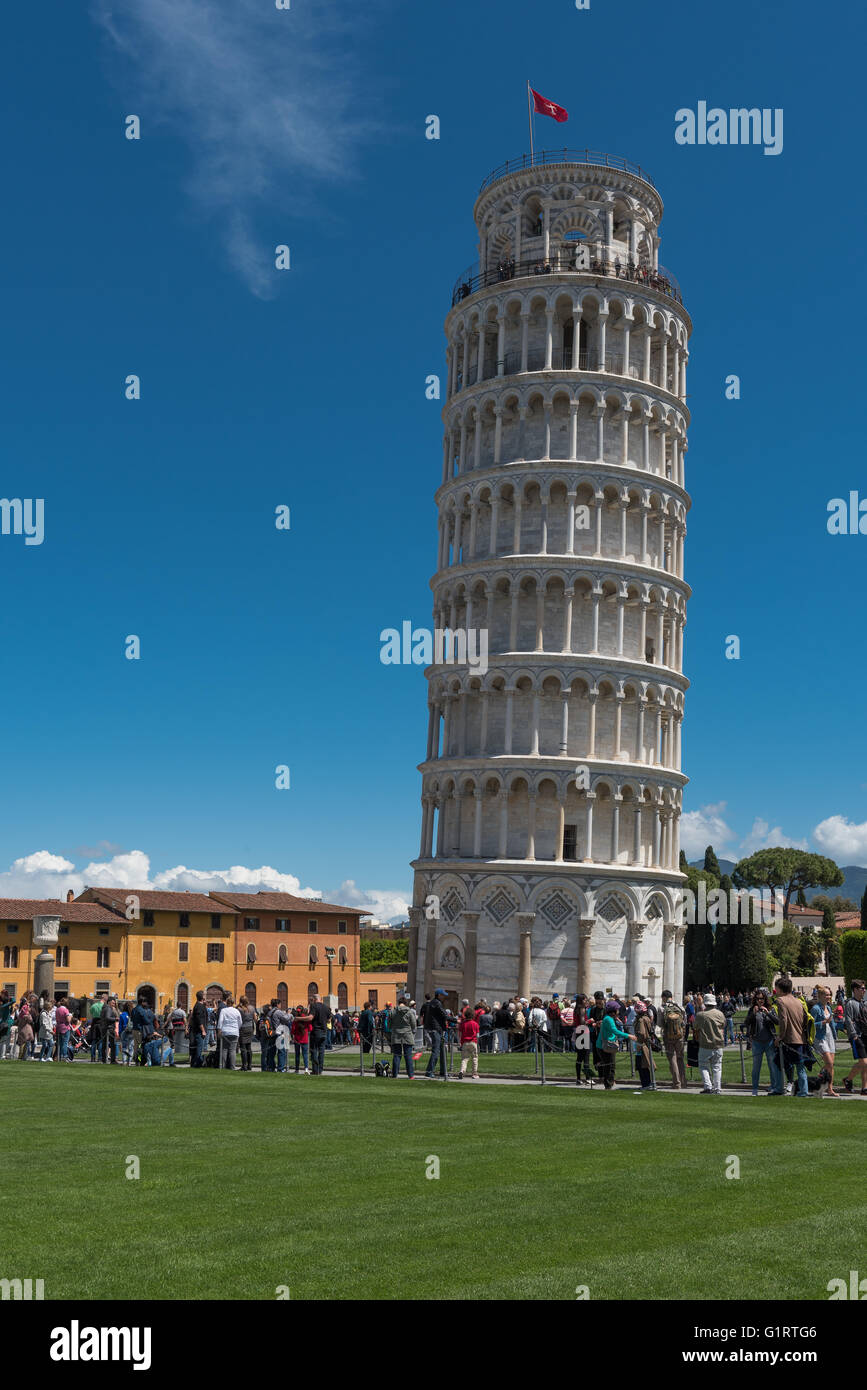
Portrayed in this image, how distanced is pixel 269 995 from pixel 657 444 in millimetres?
63949

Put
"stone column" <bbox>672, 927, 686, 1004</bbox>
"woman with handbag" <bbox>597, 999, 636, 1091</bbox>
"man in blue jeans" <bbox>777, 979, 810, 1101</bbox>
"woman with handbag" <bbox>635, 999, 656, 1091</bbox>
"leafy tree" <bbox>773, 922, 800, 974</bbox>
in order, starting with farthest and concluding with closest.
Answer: "leafy tree" <bbox>773, 922, 800, 974</bbox> → "stone column" <bbox>672, 927, 686, 1004</bbox> → "woman with handbag" <bbox>597, 999, 636, 1091</bbox> → "woman with handbag" <bbox>635, 999, 656, 1091</bbox> → "man in blue jeans" <bbox>777, 979, 810, 1101</bbox>

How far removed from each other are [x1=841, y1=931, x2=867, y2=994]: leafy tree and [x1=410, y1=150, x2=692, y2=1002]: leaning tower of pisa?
26.8 feet

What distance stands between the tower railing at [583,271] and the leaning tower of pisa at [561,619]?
138mm

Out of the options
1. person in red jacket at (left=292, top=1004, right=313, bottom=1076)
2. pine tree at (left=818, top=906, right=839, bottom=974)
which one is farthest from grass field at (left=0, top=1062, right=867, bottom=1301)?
pine tree at (left=818, top=906, right=839, bottom=974)

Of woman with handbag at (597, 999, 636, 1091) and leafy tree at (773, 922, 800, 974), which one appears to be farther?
leafy tree at (773, 922, 800, 974)

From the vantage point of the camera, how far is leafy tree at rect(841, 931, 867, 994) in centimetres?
6134

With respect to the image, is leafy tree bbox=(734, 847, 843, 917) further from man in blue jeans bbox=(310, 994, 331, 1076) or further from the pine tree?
man in blue jeans bbox=(310, 994, 331, 1076)

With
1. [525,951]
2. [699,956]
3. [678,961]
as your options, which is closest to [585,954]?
[525,951]

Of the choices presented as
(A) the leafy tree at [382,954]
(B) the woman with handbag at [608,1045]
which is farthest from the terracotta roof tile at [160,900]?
(B) the woman with handbag at [608,1045]

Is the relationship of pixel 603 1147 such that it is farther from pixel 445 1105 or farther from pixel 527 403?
pixel 527 403

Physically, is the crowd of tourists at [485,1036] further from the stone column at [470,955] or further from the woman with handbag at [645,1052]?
the stone column at [470,955]

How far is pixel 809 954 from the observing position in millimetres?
118000

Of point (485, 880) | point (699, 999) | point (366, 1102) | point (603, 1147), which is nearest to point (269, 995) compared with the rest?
point (485, 880)
